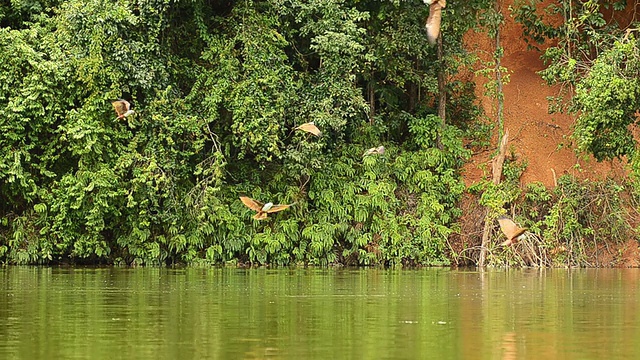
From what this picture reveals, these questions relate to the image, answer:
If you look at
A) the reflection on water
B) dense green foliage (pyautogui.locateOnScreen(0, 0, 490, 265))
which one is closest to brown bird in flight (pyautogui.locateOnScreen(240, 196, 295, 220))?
the reflection on water

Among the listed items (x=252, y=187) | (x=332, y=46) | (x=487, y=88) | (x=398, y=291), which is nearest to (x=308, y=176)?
(x=252, y=187)

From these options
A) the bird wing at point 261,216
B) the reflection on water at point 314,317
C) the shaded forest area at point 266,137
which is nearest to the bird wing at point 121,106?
the shaded forest area at point 266,137

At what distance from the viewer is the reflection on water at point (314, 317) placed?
11320mm

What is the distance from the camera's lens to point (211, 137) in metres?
29.0

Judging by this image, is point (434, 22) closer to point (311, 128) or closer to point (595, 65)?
point (311, 128)

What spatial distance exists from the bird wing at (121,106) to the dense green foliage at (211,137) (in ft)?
2.15

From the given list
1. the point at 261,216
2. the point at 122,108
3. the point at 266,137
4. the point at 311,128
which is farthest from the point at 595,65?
the point at 122,108

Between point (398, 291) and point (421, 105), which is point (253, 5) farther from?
point (398, 291)

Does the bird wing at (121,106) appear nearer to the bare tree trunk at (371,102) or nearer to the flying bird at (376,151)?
the flying bird at (376,151)

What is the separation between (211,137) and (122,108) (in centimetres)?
271

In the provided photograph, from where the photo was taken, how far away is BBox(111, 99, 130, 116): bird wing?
26.6 metres

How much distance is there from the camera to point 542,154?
108 ft

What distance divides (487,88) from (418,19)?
283 centimetres

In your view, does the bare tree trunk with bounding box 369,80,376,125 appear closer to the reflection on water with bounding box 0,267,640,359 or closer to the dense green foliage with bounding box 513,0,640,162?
the dense green foliage with bounding box 513,0,640,162
